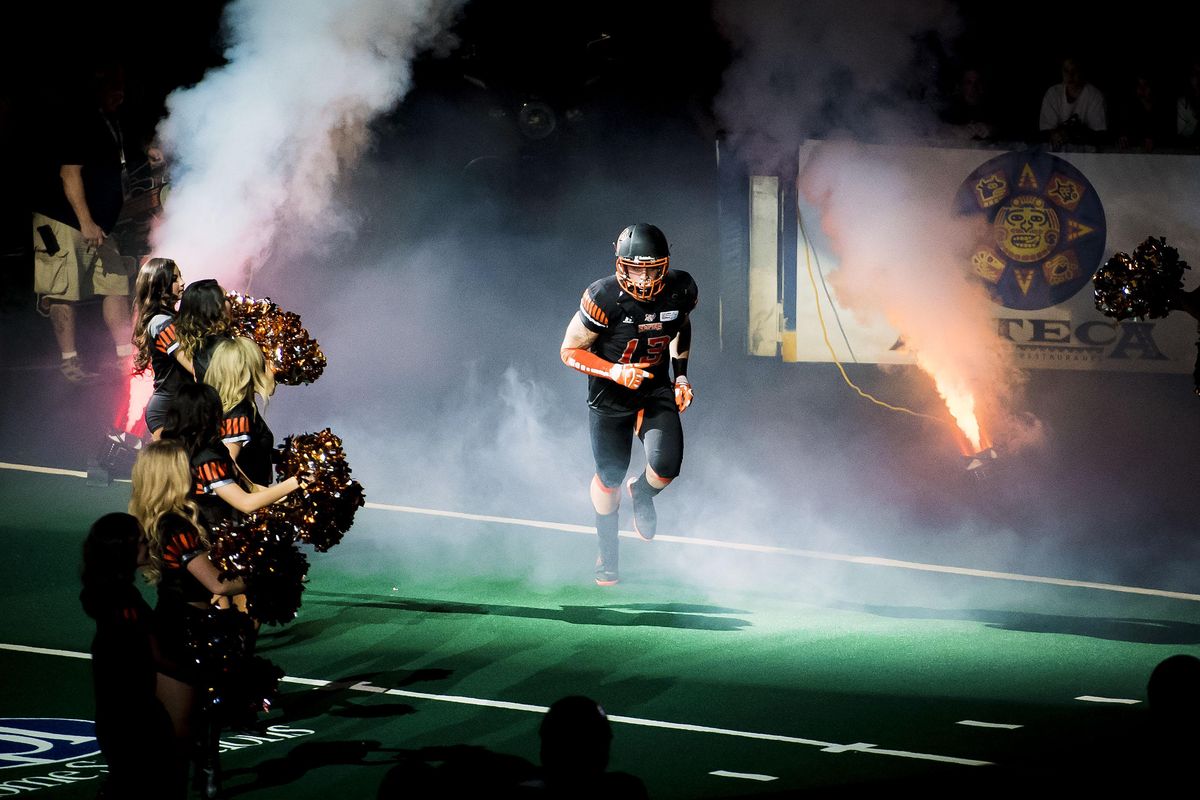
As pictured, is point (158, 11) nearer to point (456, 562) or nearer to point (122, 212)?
point (122, 212)

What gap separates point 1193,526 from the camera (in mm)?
13680

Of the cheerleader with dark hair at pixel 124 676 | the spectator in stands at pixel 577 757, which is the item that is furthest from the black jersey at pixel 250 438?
the spectator in stands at pixel 577 757

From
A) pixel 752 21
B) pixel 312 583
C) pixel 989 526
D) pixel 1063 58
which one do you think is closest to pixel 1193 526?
pixel 989 526

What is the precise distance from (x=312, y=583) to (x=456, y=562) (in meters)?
1.23

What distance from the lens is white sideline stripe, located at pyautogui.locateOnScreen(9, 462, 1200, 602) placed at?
11898 mm

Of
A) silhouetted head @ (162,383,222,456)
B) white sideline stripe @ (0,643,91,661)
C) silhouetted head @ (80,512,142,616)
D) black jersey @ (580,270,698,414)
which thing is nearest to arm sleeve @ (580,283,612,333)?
black jersey @ (580,270,698,414)

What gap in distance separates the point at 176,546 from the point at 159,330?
246cm

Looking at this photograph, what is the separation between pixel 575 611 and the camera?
35.6ft

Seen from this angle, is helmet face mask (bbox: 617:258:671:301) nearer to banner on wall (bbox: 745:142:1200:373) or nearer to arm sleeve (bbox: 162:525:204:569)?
arm sleeve (bbox: 162:525:204:569)

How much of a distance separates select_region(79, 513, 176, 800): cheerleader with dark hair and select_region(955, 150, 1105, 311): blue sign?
10.2 m

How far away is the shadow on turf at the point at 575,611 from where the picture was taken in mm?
10539

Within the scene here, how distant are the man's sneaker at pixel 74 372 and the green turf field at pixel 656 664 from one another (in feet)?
8.48

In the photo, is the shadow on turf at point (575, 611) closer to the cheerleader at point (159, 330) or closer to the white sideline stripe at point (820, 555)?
the cheerleader at point (159, 330)

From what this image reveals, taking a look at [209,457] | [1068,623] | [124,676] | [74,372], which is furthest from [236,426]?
[74,372]
